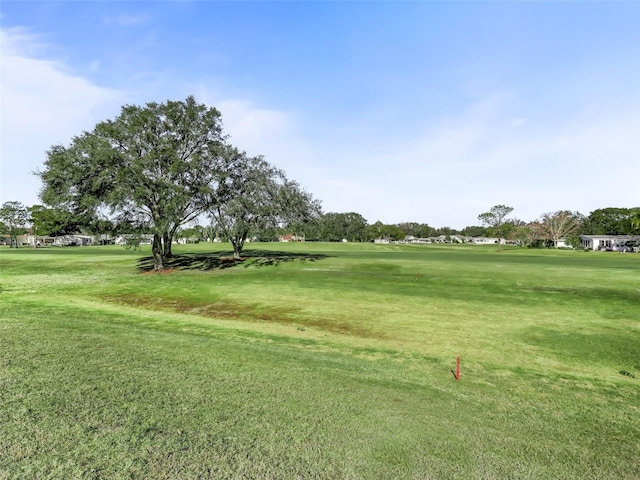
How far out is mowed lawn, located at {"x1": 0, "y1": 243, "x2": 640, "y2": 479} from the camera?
18.3 ft

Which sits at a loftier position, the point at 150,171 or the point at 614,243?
the point at 150,171

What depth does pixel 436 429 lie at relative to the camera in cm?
704

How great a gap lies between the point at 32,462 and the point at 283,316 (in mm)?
15327

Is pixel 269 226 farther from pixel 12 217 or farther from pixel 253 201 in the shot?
pixel 12 217

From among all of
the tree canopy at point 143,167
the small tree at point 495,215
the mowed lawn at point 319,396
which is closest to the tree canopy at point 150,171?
the tree canopy at point 143,167

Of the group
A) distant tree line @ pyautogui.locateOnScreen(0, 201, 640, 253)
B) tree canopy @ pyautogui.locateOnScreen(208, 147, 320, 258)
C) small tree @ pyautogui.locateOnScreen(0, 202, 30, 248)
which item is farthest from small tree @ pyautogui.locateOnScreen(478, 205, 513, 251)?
small tree @ pyautogui.locateOnScreen(0, 202, 30, 248)

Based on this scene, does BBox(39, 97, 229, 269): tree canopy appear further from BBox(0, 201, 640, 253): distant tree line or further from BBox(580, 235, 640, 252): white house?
BBox(580, 235, 640, 252): white house

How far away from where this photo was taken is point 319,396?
8102 millimetres

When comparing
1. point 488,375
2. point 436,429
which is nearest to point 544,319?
point 488,375

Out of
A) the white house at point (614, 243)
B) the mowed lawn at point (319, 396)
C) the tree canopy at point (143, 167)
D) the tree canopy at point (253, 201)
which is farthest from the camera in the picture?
the white house at point (614, 243)

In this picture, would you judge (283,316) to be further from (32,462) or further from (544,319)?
(32,462)

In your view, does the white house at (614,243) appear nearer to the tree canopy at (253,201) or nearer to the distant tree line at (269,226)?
the distant tree line at (269,226)

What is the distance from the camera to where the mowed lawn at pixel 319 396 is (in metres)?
5.57

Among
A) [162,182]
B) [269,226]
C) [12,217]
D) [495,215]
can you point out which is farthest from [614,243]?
[12,217]
